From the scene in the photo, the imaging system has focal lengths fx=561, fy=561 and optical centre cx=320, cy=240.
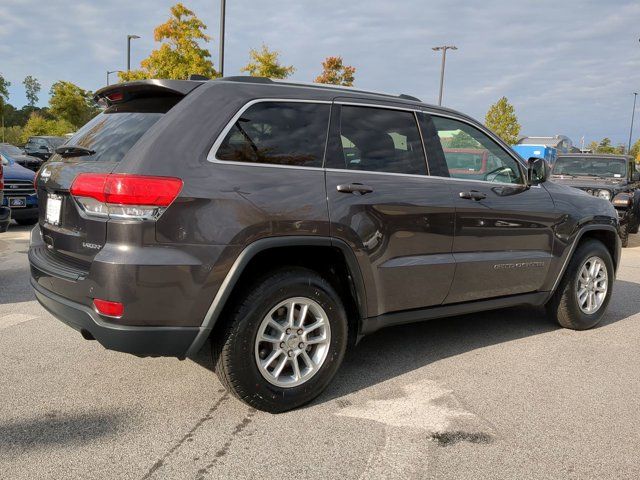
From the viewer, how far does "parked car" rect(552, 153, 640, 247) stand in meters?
10.7

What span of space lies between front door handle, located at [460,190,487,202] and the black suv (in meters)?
0.01

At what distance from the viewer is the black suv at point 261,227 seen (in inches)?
109

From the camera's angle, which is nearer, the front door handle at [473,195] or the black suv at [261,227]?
the black suv at [261,227]

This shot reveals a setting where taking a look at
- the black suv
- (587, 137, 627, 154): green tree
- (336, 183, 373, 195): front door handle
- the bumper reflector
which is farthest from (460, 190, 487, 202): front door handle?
(587, 137, 627, 154): green tree

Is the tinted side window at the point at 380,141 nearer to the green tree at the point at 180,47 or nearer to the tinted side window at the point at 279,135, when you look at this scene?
the tinted side window at the point at 279,135

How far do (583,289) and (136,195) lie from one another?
4.04m

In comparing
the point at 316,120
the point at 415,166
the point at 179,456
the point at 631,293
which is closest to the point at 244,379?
the point at 179,456

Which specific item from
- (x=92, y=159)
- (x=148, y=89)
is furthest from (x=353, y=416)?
(x=148, y=89)

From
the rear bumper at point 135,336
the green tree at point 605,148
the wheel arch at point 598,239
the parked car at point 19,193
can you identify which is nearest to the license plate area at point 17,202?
the parked car at point 19,193

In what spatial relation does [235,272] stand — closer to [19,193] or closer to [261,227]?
[261,227]

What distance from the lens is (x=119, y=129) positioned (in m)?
3.18

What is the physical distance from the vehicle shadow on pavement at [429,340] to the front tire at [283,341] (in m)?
0.24

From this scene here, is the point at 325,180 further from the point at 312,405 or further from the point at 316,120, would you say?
the point at 312,405

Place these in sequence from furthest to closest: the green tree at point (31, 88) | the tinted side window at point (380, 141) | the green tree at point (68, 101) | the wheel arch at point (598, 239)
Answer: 1. the green tree at point (31, 88)
2. the green tree at point (68, 101)
3. the wheel arch at point (598, 239)
4. the tinted side window at point (380, 141)
